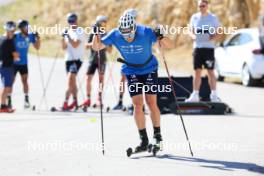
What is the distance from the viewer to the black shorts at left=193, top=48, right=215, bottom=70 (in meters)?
15.6

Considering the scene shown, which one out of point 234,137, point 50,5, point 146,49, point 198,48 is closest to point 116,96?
point 198,48

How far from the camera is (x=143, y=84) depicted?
33.3ft

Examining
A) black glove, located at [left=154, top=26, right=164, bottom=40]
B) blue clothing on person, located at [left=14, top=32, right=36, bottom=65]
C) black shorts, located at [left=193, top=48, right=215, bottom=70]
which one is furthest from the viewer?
blue clothing on person, located at [left=14, top=32, right=36, bottom=65]

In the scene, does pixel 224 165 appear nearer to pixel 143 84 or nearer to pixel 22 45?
pixel 143 84

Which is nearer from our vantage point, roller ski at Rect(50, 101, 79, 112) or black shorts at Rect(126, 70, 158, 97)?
black shorts at Rect(126, 70, 158, 97)

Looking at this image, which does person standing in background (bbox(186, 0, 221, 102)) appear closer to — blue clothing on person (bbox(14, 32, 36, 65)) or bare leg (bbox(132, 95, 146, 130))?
blue clothing on person (bbox(14, 32, 36, 65))

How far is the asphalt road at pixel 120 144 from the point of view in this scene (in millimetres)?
9062

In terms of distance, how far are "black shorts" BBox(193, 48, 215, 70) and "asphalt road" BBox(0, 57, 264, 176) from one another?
1.16 meters

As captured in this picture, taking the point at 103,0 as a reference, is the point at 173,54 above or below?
below

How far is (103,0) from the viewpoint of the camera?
43156 millimetres

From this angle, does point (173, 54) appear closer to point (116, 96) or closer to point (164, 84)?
point (116, 96)

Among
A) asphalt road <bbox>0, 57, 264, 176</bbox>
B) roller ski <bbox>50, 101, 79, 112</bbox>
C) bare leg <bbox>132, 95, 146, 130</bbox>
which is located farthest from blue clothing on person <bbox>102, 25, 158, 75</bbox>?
roller ski <bbox>50, 101, 79, 112</bbox>

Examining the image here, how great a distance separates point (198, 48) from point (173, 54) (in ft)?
61.3

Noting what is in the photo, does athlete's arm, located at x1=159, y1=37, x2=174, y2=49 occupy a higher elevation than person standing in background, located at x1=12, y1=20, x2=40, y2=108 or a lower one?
lower
